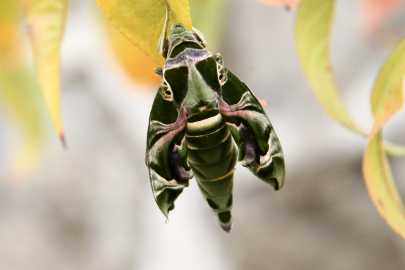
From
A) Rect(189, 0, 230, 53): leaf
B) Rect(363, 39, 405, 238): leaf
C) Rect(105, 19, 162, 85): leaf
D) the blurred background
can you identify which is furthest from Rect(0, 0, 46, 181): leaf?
the blurred background

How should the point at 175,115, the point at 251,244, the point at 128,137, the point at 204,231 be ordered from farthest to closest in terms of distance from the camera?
the point at 128,137, the point at 204,231, the point at 251,244, the point at 175,115

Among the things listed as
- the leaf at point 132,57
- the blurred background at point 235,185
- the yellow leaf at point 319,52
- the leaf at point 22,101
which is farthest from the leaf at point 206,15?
the blurred background at point 235,185

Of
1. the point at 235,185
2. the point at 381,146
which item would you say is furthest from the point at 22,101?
the point at 235,185

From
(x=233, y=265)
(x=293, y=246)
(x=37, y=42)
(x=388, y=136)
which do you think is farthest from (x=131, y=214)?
(x=37, y=42)

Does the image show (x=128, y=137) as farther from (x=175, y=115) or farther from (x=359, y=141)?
(x=175, y=115)

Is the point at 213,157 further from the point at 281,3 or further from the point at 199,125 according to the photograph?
the point at 281,3

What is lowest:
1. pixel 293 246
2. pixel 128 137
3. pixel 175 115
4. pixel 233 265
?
pixel 233 265

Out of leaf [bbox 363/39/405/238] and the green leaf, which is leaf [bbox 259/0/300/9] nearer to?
the green leaf
